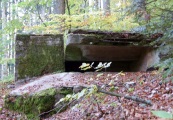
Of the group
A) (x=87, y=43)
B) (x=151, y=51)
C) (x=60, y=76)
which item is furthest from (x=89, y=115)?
(x=151, y=51)

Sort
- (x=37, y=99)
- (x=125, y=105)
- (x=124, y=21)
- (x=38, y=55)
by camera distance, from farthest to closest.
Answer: (x=124, y=21), (x=38, y=55), (x=37, y=99), (x=125, y=105)

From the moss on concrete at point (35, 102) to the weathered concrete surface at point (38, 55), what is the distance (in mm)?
2031

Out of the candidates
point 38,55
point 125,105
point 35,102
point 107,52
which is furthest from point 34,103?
point 107,52

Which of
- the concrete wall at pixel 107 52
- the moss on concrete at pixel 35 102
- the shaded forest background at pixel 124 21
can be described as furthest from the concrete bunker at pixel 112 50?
the moss on concrete at pixel 35 102

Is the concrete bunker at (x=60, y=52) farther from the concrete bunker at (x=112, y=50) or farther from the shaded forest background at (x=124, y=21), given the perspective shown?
the shaded forest background at (x=124, y=21)

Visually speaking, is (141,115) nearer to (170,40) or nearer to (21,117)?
(170,40)

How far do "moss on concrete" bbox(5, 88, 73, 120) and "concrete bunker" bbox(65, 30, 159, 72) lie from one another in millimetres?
2098

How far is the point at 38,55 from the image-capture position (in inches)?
253

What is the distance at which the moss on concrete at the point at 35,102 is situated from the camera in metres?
3.96

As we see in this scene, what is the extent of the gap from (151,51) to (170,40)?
114 inches

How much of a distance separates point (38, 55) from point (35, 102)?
2587 mm

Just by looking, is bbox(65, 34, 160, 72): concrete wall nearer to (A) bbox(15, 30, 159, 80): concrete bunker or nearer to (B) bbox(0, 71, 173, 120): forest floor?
(A) bbox(15, 30, 159, 80): concrete bunker

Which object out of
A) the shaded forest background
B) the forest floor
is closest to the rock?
the forest floor

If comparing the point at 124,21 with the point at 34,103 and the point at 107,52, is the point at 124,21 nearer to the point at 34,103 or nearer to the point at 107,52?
the point at 107,52
